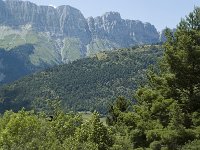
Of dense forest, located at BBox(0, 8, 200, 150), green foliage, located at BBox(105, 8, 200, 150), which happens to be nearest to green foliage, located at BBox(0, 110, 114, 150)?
dense forest, located at BBox(0, 8, 200, 150)

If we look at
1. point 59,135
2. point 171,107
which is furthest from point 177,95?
point 59,135

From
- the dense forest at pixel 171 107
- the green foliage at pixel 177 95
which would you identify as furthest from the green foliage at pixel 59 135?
the green foliage at pixel 177 95

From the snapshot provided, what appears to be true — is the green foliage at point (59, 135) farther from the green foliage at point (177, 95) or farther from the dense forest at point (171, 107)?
the green foliage at point (177, 95)

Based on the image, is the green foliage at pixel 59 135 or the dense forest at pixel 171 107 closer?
the dense forest at pixel 171 107

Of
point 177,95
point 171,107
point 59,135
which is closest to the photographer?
point 171,107

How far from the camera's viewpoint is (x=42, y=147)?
41.5 m

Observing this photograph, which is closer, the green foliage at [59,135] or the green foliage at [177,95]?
the green foliage at [177,95]

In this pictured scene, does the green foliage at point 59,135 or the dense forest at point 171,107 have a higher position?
the dense forest at point 171,107

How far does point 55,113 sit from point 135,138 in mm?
23420

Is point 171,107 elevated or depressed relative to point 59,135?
elevated

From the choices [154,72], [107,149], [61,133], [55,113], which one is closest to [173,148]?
[154,72]

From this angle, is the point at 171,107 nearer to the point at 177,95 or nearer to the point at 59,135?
the point at 177,95

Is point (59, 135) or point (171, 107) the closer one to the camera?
point (171, 107)

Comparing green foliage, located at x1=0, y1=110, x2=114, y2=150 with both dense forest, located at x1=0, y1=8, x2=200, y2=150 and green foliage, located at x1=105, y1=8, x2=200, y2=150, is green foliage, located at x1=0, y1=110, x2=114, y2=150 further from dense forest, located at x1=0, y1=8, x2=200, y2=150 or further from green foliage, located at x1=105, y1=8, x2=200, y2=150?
green foliage, located at x1=105, y1=8, x2=200, y2=150
